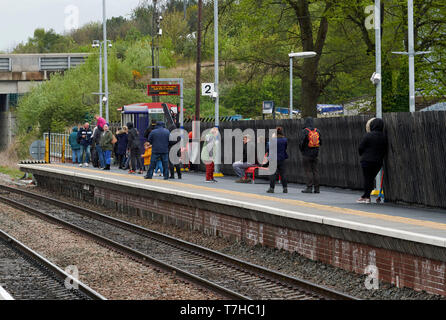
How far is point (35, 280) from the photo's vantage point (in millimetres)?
11438

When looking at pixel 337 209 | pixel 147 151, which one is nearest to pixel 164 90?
pixel 147 151

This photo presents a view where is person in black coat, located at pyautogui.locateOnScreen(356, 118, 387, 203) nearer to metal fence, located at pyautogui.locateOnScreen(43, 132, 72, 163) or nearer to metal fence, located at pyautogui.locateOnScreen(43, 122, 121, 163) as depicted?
metal fence, located at pyautogui.locateOnScreen(43, 122, 121, 163)

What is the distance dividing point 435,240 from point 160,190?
9.59 metres

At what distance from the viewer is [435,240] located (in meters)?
9.30

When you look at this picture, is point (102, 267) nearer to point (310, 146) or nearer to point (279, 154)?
point (279, 154)

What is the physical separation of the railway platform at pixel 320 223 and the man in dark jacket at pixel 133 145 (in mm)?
3770

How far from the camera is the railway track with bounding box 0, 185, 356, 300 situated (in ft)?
34.4

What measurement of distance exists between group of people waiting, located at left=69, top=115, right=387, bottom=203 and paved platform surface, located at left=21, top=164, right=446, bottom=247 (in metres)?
0.59

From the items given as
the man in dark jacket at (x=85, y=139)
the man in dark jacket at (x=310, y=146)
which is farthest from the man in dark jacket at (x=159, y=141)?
the man in dark jacket at (x=85, y=139)

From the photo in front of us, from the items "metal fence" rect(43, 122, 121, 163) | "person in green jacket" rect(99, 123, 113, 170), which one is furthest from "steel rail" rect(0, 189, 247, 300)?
"metal fence" rect(43, 122, 121, 163)

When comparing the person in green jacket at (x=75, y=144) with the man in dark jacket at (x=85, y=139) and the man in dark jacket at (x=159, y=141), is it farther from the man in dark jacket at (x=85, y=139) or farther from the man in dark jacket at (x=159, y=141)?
the man in dark jacket at (x=159, y=141)

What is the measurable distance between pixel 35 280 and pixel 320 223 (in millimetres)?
4375
